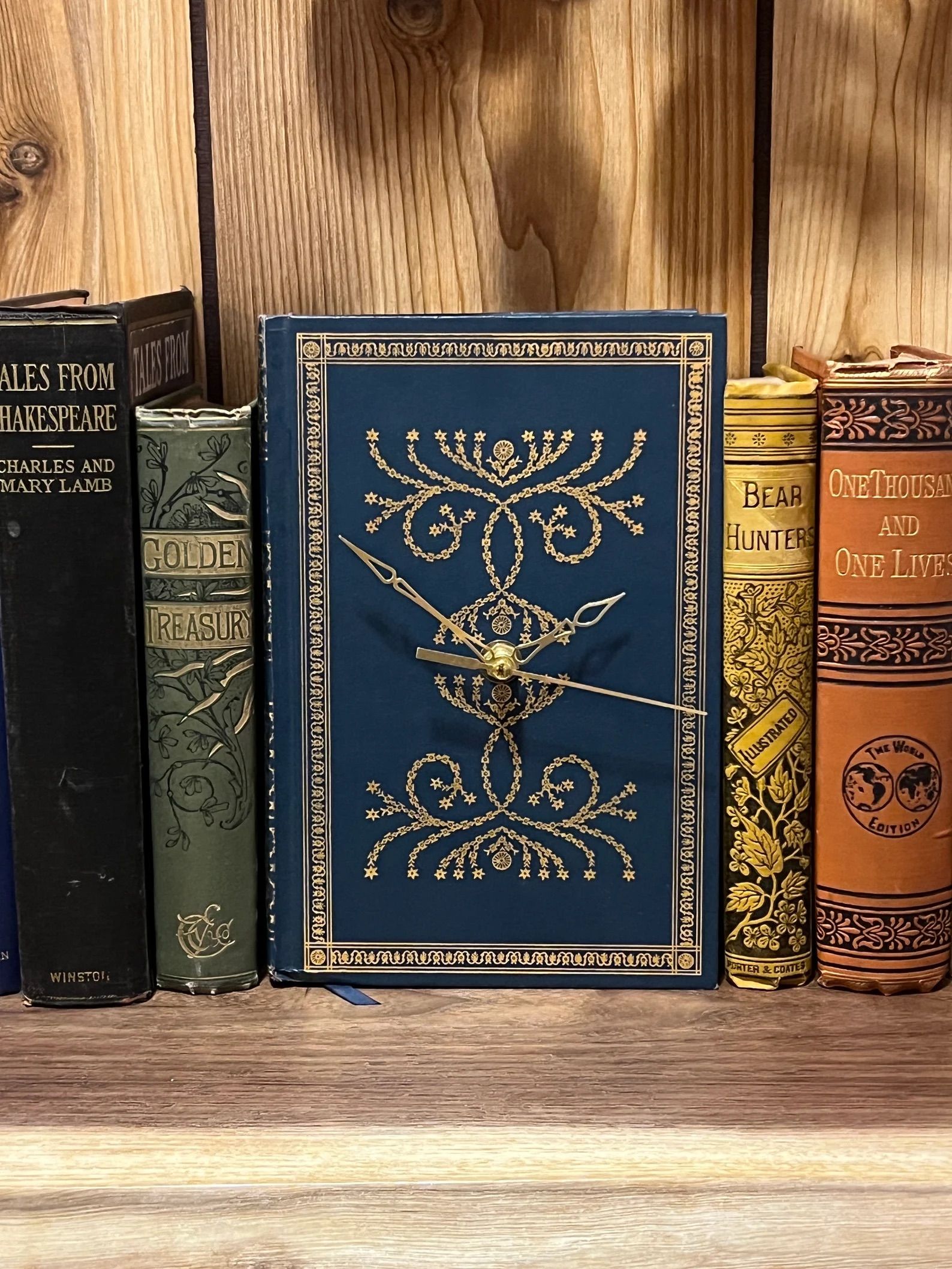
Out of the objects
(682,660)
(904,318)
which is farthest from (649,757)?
(904,318)

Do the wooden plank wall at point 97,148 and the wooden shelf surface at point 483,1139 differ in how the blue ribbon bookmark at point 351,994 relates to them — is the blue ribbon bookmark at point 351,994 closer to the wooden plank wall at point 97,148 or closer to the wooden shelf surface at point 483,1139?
the wooden shelf surface at point 483,1139

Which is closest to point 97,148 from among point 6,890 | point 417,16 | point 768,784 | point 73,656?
point 417,16

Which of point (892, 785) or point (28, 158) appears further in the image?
point (28, 158)

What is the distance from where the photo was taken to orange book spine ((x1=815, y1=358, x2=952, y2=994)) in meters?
0.81

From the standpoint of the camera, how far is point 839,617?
2.74 feet

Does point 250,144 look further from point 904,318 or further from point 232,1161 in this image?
point 232,1161

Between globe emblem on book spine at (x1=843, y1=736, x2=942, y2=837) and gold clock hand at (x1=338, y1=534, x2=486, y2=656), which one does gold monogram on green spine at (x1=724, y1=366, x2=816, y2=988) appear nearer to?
globe emblem on book spine at (x1=843, y1=736, x2=942, y2=837)

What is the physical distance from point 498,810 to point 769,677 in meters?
0.18

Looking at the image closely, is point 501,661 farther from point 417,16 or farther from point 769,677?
point 417,16

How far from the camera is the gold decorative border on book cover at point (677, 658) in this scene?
0.83 m

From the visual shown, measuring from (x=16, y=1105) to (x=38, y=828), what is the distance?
0.53 ft

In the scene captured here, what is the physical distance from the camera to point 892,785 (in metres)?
0.84

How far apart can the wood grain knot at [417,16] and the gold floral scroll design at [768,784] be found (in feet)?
1.40

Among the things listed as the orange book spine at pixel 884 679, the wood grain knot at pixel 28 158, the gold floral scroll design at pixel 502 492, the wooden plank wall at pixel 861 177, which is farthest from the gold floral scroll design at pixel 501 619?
the wood grain knot at pixel 28 158
